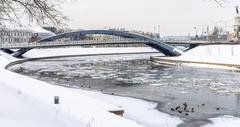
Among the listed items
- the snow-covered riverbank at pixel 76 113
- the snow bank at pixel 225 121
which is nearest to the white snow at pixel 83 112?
the snow-covered riverbank at pixel 76 113

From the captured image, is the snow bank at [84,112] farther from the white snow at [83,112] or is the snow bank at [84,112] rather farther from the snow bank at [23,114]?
the snow bank at [23,114]

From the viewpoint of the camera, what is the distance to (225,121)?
61.7ft

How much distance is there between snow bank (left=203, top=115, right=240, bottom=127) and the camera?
17930 mm

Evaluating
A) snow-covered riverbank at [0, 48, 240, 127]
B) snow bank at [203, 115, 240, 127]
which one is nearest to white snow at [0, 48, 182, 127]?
snow-covered riverbank at [0, 48, 240, 127]

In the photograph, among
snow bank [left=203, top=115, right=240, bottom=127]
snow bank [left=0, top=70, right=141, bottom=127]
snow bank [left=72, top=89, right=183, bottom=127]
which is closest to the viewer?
snow bank [left=0, top=70, right=141, bottom=127]

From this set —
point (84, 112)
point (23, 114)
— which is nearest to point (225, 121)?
point (84, 112)

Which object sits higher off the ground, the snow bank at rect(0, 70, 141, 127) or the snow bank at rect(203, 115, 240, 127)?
the snow bank at rect(0, 70, 141, 127)

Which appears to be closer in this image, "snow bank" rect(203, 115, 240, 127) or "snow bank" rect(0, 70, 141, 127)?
"snow bank" rect(0, 70, 141, 127)

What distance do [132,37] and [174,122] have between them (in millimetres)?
86207

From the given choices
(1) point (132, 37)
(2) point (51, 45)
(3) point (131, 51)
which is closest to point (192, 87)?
(2) point (51, 45)

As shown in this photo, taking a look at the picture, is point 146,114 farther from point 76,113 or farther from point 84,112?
point 76,113

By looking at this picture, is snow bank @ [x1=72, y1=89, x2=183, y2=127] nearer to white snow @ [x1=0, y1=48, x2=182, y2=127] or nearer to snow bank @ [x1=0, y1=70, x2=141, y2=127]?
white snow @ [x1=0, y1=48, x2=182, y2=127]

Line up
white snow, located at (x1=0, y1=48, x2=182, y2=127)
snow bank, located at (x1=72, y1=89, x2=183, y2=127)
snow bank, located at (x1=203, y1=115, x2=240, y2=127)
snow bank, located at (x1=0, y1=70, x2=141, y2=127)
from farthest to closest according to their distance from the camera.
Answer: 1. snow bank, located at (x1=72, y1=89, x2=183, y2=127)
2. snow bank, located at (x1=203, y1=115, x2=240, y2=127)
3. white snow, located at (x1=0, y1=48, x2=182, y2=127)
4. snow bank, located at (x1=0, y1=70, x2=141, y2=127)

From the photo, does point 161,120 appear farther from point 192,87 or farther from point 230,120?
point 192,87
